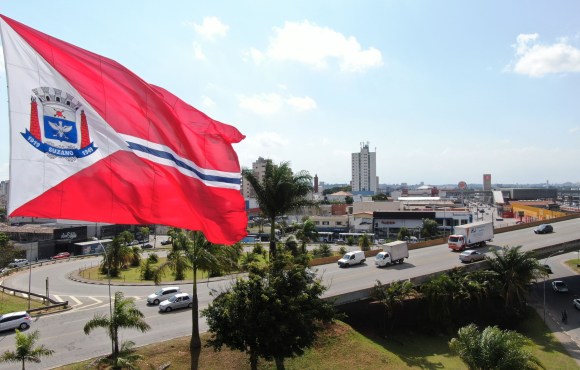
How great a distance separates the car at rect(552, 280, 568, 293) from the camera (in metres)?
41.6

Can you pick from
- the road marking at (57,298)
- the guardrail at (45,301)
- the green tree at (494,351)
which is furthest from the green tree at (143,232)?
the green tree at (494,351)

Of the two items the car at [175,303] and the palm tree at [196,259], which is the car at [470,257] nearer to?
the car at [175,303]

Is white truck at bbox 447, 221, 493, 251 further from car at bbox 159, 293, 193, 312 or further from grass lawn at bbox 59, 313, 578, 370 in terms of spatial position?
car at bbox 159, 293, 193, 312

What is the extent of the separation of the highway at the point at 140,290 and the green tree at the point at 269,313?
1401 mm

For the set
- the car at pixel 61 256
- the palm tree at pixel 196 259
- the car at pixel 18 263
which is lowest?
the car at pixel 61 256

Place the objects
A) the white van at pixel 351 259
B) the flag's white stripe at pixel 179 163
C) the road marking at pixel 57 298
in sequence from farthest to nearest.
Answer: the white van at pixel 351 259, the road marking at pixel 57 298, the flag's white stripe at pixel 179 163

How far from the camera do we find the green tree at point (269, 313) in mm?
15695

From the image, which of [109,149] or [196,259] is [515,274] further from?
[109,149]

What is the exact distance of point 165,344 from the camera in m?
20.0

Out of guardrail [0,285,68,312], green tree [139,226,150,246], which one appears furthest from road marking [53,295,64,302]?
green tree [139,226,150,246]

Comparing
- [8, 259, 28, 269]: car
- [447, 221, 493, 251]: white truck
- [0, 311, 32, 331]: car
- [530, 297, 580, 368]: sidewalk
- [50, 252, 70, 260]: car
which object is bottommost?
[530, 297, 580, 368]: sidewalk

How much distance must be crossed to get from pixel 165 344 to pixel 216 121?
43.9 ft

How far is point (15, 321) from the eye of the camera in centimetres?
2406

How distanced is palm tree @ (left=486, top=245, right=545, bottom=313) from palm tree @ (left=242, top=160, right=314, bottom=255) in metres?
16.7
